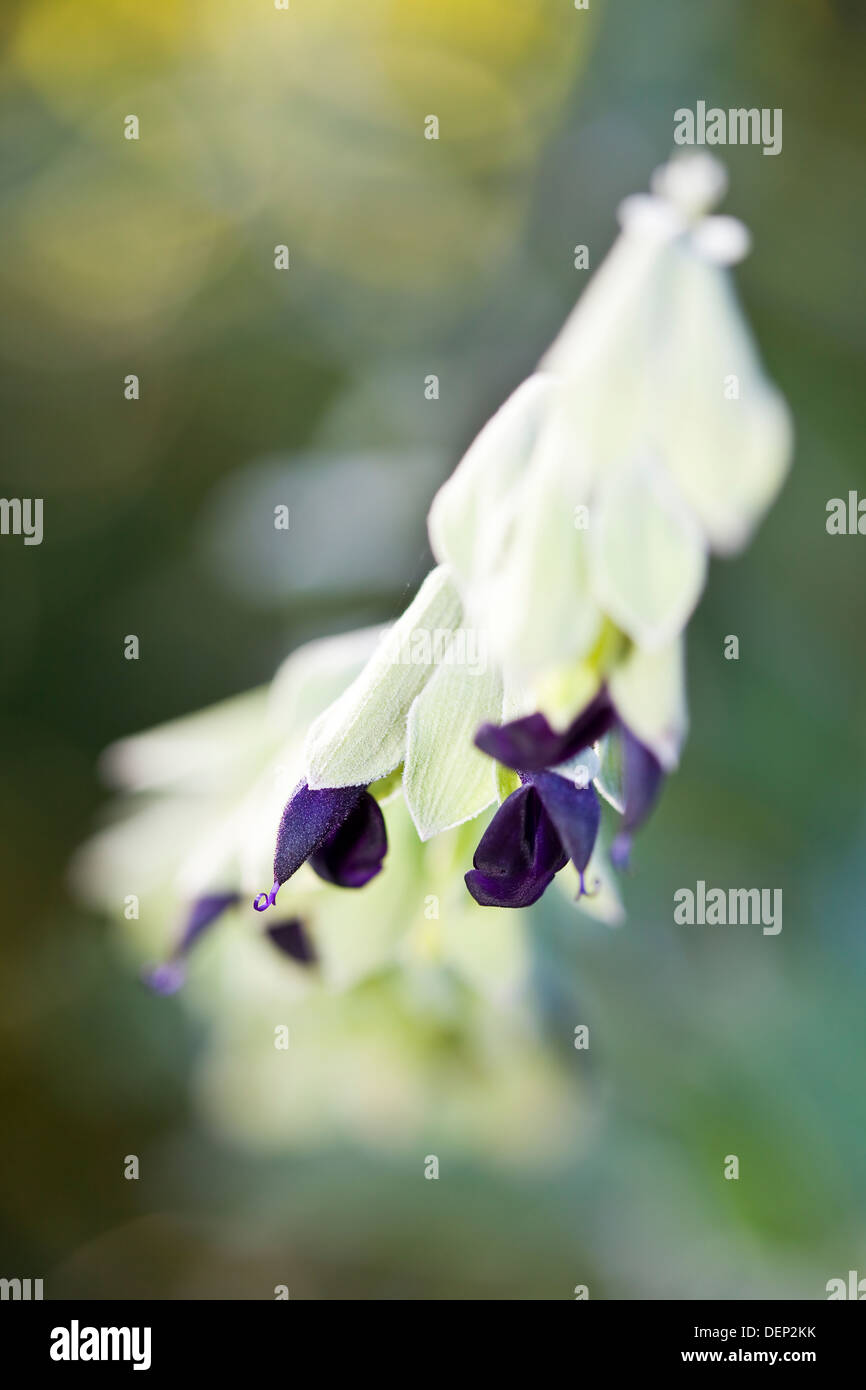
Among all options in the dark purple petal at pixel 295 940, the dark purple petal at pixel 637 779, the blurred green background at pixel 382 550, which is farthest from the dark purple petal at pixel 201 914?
the blurred green background at pixel 382 550

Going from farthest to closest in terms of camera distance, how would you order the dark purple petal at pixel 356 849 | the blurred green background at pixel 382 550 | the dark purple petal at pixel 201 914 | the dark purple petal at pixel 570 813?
the blurred green background at pixel 382 550 < the dark purple petal at pixel 201 914 < the dark purple petal at pixel 356 849 < the dark purple petal at pixel 570 813

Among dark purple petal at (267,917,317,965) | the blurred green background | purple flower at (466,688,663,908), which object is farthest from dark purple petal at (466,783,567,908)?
the blurred green background

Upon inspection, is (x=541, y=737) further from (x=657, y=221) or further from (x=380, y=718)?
(x=657, y=221)

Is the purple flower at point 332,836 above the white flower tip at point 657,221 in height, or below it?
below

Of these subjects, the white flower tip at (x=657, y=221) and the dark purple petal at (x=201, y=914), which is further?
the dark purple petal at (x=201, y=914)

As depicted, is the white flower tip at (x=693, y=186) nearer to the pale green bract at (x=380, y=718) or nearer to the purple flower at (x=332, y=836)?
the pale green bract at (x=380, y=718)

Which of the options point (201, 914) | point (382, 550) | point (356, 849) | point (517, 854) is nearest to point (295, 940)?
point (201, 914)
